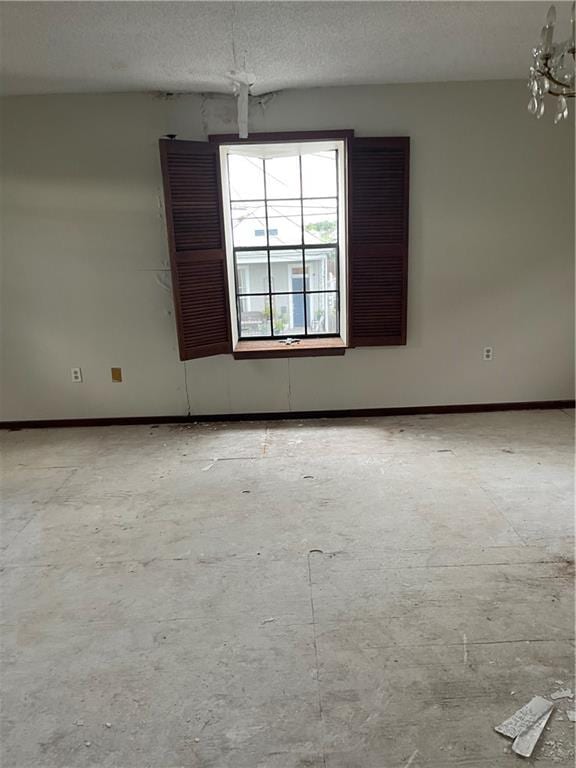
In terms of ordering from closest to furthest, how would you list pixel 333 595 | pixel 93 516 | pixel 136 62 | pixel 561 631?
pixel 561 631 → pixel 333 595 → pixel 93 516 → pixel 136 62

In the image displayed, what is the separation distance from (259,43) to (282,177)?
122cm

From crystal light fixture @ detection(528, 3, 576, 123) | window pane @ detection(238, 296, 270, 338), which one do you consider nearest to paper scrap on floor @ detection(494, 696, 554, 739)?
crystal light fixture @ detection(528, 3, 576, 123)

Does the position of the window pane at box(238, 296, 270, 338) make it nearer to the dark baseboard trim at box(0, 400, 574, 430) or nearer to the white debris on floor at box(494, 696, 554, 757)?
the dark baseboard trim at box(0, 400, 574, 430)

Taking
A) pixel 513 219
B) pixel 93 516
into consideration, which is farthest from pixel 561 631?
pixel 513 219

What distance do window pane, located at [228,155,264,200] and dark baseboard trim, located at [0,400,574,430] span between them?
5.77 ft

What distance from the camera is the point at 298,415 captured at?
4.25m

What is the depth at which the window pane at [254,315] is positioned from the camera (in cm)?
421

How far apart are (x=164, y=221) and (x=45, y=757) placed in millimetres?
3331

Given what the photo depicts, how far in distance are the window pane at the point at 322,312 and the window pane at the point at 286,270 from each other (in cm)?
16

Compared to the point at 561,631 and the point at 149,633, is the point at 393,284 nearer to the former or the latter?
the point at 561,631

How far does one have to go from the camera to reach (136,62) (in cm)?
305

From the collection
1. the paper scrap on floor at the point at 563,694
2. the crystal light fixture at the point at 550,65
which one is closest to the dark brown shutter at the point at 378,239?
the crystal light fixture at the point at 550,65

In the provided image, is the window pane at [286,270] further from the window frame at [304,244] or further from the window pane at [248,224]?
the window pane at [248,224]

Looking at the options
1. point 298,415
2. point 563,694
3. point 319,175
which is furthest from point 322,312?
point 563,694
